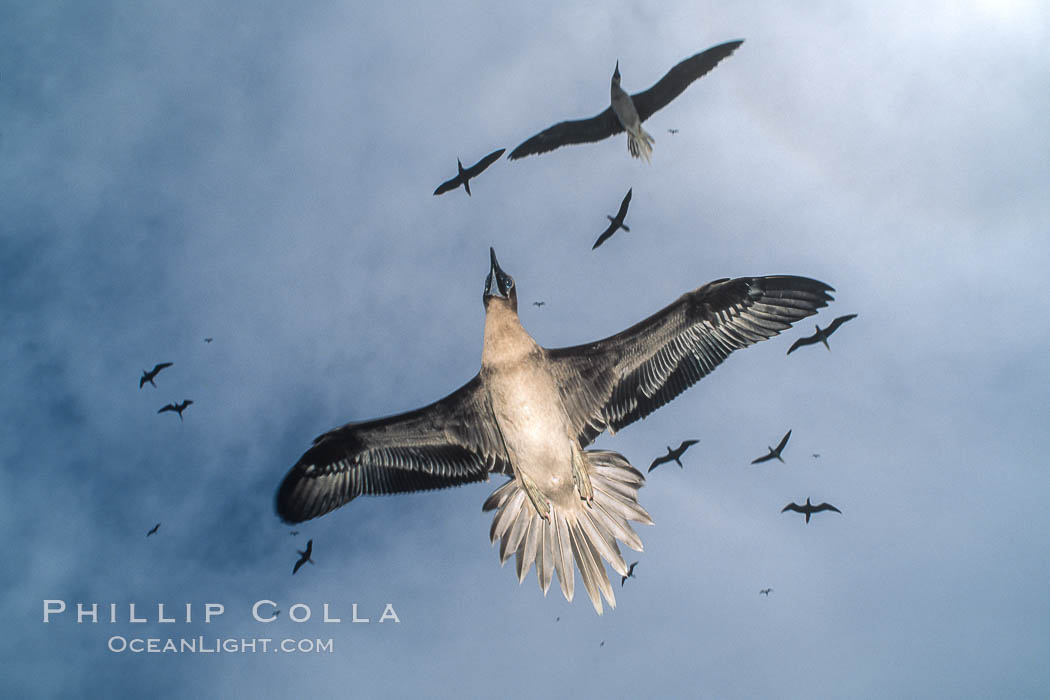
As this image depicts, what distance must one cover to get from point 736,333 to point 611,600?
3.17 m

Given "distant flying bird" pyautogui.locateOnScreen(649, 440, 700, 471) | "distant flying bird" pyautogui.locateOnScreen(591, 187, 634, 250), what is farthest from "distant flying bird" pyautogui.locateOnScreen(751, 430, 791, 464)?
"distant flying bird" pyautogui.locateOnScreen(591, 187, 634, 250)

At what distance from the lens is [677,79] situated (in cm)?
866

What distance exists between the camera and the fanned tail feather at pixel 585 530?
749cm

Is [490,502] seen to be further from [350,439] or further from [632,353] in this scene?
[632,353]

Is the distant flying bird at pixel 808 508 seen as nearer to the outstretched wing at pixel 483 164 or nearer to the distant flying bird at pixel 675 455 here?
the distant flying bird at pixel 675 455

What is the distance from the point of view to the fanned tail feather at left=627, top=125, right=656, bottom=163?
8.29m

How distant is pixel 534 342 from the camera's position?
7.57 meters

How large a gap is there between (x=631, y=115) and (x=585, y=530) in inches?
201

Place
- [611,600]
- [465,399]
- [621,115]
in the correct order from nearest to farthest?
1. [611,600]
2. [465,399]
3. [621,115]

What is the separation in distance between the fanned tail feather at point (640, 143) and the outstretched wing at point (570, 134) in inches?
16.3

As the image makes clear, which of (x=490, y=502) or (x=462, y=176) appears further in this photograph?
(x=462, y=176)

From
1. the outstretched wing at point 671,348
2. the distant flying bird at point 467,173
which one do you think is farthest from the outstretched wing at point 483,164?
the outstretched wing at point 671,348

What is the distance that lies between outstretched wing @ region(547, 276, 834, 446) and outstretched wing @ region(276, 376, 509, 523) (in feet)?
3.47

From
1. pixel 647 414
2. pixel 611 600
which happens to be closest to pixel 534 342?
pixel 647 414
